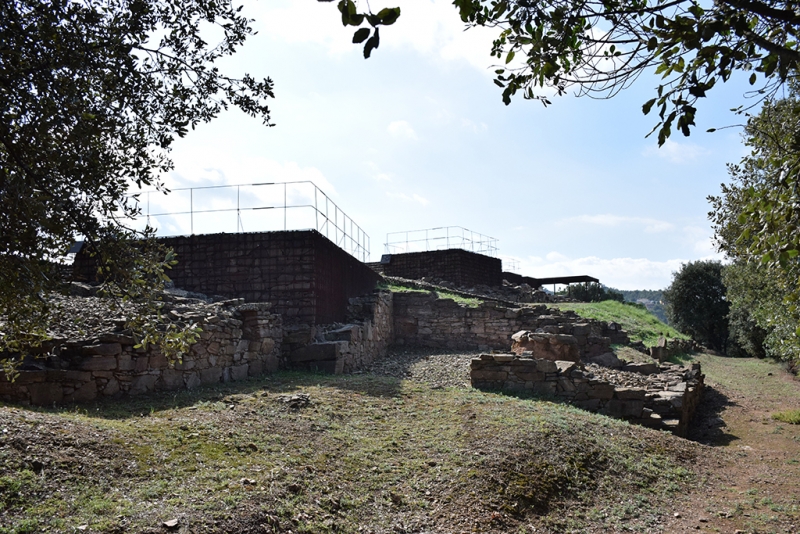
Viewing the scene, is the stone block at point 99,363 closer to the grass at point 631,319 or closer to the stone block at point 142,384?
the stone block at point 142,384

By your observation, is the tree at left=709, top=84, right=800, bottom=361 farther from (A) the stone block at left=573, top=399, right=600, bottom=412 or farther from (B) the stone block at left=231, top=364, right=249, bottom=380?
(B) the stone block at left=231, top=364, right=249, bottom=380

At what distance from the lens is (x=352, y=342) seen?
49.1 ft

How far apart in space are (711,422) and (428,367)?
689 cm

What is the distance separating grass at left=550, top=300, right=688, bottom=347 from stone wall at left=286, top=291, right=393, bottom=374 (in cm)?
951

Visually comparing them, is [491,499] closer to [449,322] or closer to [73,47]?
[73,47]

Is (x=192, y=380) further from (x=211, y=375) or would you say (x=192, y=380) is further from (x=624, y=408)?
(x=624, y=408)

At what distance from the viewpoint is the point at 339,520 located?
588 centimetres

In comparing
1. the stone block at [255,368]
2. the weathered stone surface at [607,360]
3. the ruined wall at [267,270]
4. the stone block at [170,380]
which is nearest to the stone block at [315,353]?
the stone block at [255,368]

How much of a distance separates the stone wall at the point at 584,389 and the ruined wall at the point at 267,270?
517 cm

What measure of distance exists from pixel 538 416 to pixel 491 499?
3023 millimetres

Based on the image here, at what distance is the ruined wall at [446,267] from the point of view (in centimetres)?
3272

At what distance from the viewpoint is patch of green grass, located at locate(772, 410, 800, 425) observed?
12531 millimetres

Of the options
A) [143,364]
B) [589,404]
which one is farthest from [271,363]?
[589,404]

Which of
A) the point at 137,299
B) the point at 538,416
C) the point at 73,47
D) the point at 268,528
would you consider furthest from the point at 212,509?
the point at 538,416
